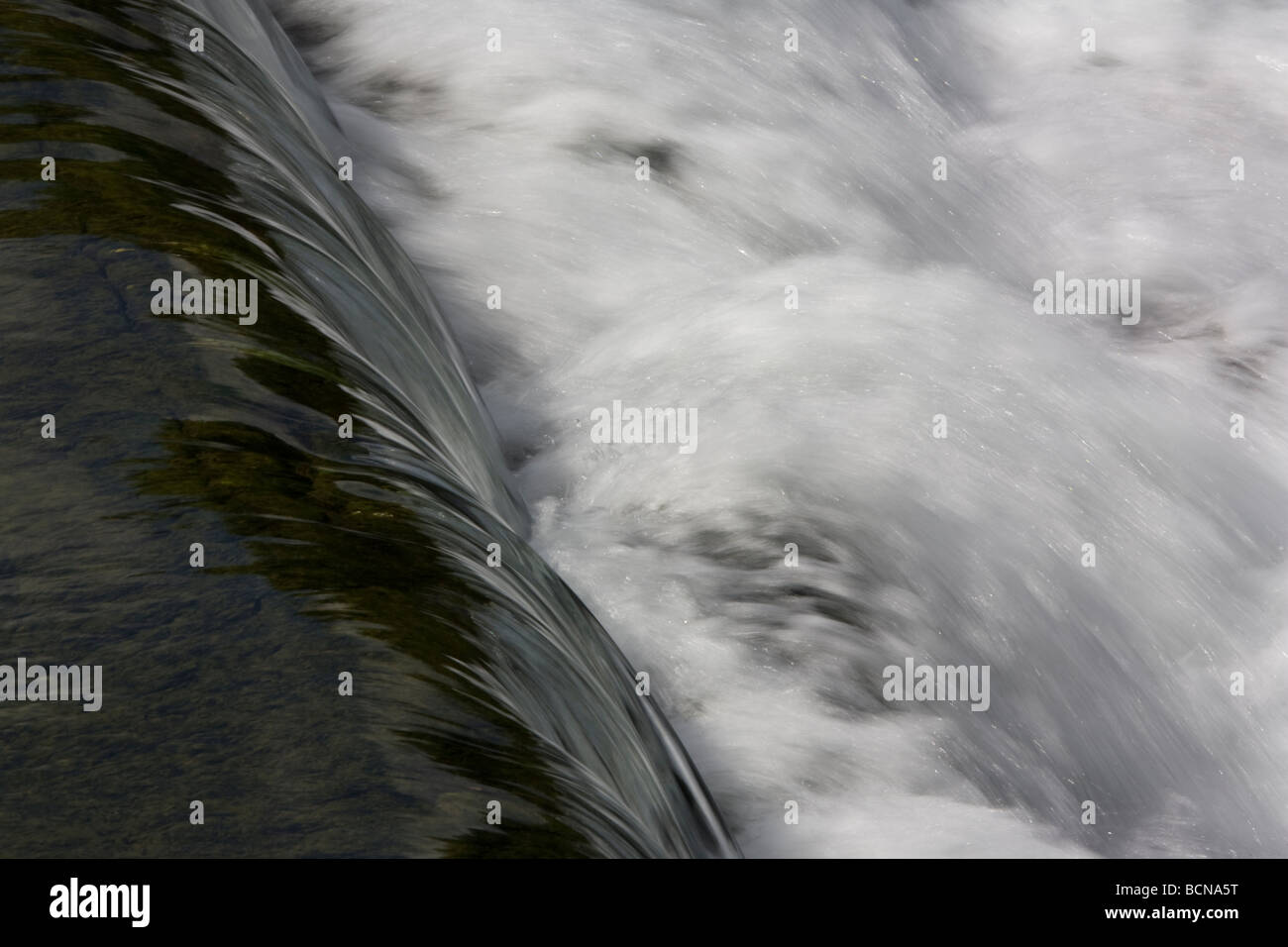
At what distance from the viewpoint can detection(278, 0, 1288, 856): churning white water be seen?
3.23 metres

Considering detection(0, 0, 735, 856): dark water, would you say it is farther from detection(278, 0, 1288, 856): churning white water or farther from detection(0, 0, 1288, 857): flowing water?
detection(278, 0, 1288, 856): churning white water

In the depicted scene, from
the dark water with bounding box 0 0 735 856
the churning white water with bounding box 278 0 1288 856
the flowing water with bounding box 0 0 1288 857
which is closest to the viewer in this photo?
the dark water with bounding box 0 0 735 856

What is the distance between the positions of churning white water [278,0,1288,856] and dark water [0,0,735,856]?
2.46 ft

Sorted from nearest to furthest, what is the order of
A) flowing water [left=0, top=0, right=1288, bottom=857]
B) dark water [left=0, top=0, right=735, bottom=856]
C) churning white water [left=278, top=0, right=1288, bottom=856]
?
dark water [left=0, top=0, right=735, bottom=856] → flowing water [left=0, top=0, right=1288, bottom=857] → churning white water [left=278, top=0, right=1288, bottom=856]

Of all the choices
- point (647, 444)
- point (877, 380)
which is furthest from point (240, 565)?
point (877, 380)

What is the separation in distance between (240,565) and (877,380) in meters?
2.88

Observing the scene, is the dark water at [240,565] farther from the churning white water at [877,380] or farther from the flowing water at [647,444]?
the churning white water at [877,380]

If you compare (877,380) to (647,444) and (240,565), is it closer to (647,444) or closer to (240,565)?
(647,444)

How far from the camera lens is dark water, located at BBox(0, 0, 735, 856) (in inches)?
55.0

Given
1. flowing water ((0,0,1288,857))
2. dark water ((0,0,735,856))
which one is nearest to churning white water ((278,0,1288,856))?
flowing water ((0,0,1288,857))

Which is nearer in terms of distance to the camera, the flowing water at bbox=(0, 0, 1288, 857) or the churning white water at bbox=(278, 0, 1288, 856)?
the flowing water at bbox=(0, 0, 1288, 857)

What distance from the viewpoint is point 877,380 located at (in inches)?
167

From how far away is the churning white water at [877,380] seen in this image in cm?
323

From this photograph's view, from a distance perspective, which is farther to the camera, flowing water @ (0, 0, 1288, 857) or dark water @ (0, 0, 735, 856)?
flowing water @ (0, 0, 1288, 857)
